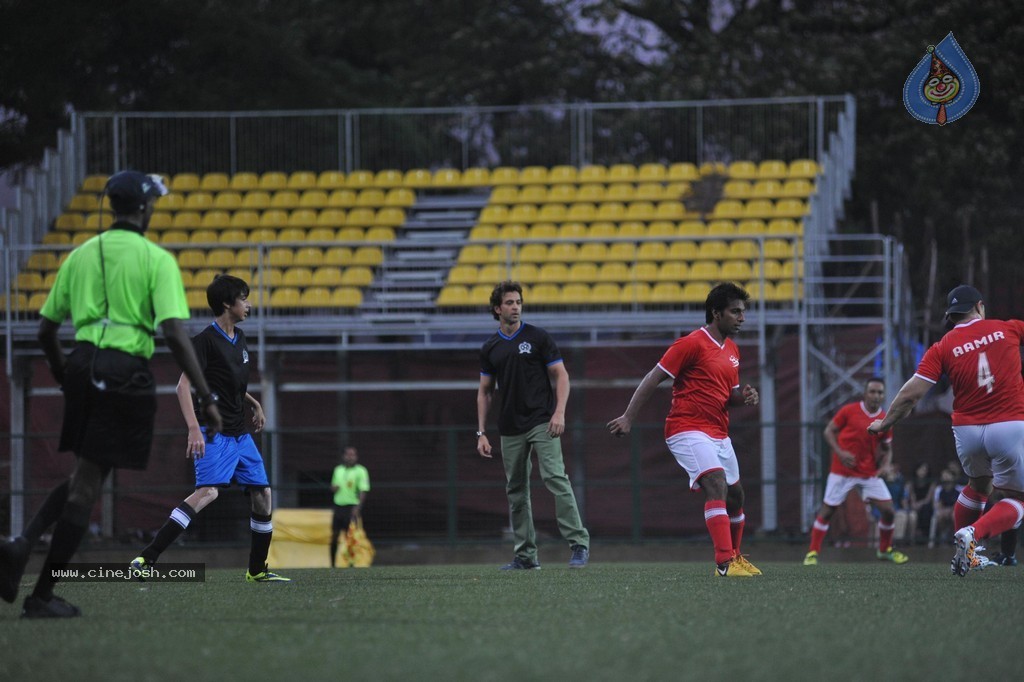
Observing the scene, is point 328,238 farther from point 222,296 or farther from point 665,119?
point 222,296

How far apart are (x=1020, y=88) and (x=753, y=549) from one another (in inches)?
506

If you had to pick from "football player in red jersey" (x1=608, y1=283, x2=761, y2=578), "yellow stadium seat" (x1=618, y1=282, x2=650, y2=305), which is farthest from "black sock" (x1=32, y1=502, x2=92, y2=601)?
"yellow stadium seat" (x1=618, y1=282, x2=650, y2=305)

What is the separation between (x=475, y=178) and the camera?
24312mm

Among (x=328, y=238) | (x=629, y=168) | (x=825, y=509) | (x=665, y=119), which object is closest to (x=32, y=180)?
(x=328, y=238)

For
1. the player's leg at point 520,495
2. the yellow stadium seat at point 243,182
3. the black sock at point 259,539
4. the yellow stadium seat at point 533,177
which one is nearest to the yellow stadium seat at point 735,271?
the yellow stadium seat at point 533,177

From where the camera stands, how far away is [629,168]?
78.5ft

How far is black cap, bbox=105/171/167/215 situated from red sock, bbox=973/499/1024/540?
5.46 m

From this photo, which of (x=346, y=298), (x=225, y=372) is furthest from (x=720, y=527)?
(x=346, y=298)

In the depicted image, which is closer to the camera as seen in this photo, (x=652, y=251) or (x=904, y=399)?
(x=904, y=399)

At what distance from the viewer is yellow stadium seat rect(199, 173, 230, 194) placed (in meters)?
24.3

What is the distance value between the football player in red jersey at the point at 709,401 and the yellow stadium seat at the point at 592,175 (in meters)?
13.9

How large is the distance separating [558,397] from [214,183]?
14665 mm

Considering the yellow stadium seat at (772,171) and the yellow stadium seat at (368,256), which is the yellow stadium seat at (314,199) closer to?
the yellow stadium seat at (368,256)

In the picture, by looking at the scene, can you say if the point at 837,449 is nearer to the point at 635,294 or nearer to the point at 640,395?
the point at 640,395
